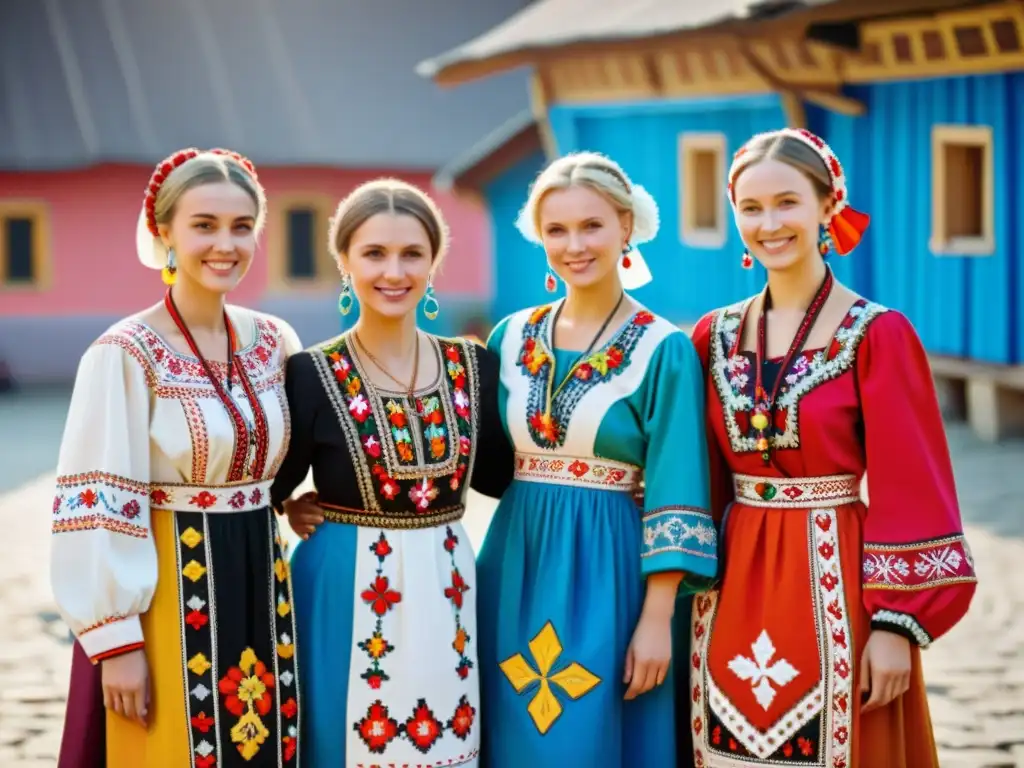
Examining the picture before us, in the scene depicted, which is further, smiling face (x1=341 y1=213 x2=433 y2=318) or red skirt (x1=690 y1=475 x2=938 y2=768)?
smiling face (x1=341 y1=213 x2=433 y2=318)

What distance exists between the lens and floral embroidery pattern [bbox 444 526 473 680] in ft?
11.1

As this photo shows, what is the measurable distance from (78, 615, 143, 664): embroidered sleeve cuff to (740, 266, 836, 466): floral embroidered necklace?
1.40 metres

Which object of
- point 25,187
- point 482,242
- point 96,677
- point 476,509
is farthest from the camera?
point 482,242

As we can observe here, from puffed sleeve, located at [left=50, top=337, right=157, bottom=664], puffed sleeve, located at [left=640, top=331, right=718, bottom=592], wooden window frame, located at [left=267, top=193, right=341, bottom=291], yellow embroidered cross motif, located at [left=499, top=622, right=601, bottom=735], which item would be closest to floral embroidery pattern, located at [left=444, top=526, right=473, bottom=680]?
yellow embroidered cross motif, located at [left=499, top=622, right=601, bottom=735]

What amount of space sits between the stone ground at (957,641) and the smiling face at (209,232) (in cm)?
222

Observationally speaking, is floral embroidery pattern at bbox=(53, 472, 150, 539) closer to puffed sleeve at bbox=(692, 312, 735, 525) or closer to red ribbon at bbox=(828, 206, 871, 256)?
puffed sleeve at bbox=(692, 312, 735, 525)

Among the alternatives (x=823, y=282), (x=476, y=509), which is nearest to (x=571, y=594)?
(x=823, y=282)

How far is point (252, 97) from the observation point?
21.0 m

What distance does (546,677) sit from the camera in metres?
3.39

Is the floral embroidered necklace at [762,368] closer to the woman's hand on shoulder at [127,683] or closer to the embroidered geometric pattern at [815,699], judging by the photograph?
the embroidered geometric pattern at [815,699]

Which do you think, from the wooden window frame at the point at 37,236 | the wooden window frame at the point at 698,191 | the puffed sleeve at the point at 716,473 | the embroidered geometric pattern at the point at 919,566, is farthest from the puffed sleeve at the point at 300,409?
the wooden window frame at the point at 37,236

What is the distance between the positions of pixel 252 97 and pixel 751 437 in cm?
1861

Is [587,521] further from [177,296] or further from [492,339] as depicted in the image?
[177,296]

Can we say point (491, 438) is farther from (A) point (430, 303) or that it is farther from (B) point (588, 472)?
(A) point (430, 303)
